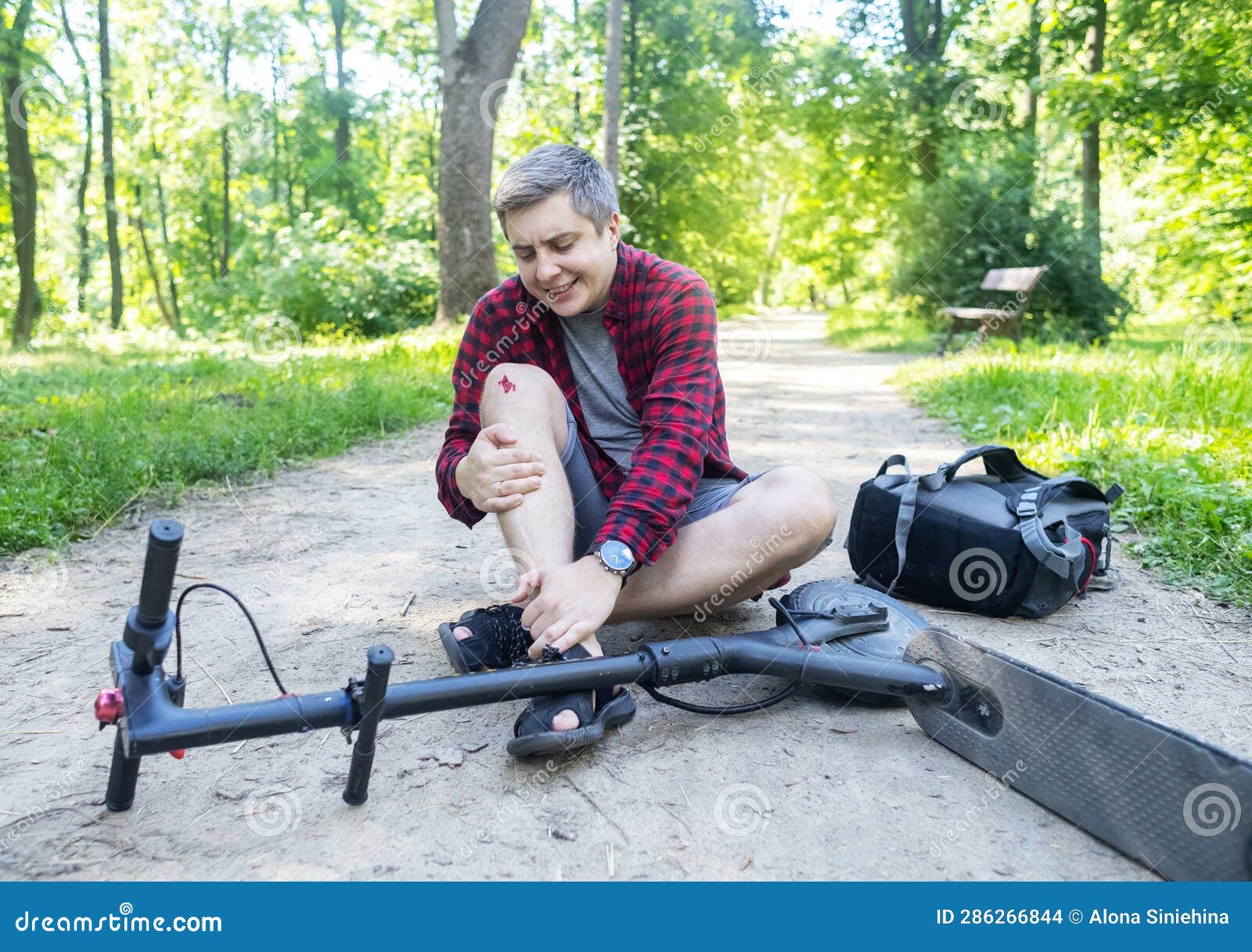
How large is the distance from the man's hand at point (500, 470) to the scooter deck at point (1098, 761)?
36.0 inches

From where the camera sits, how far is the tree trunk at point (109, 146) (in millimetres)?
17516

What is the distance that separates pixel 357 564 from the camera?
10.6 ft

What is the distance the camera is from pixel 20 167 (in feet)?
38.5

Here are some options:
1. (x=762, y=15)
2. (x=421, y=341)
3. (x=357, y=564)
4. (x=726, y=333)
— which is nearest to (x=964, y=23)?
(x=762, y=15)

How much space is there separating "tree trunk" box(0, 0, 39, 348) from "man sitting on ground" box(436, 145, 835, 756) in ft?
38.7

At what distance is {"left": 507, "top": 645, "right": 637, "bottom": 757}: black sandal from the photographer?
1.80 m

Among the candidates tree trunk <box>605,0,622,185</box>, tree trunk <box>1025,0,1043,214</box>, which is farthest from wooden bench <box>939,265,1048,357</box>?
tree trunk <box>605,0,622,185</box>

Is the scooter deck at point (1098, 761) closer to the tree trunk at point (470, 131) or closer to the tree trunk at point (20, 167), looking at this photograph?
the tree trunk at point (470, 131)

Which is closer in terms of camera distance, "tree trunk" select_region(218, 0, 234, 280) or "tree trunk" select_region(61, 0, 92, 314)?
"tree trunk" select_region(61, 0, 92, 314)

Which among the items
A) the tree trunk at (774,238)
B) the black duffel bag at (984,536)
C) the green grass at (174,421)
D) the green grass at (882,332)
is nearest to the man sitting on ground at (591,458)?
the black duffel bag at (984,536)

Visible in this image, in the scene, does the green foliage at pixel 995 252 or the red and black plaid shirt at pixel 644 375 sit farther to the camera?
the green foliage at pixel 995 252

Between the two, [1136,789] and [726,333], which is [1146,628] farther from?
[726,333]

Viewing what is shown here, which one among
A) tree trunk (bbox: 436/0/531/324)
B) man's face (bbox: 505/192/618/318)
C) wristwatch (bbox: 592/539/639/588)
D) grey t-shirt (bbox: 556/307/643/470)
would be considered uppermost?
tree trunk (bbox: 436/0/531/324)

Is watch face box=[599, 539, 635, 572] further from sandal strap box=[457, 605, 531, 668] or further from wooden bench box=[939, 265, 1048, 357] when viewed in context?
wooden bench box=[939, 265, 1048, 357]
